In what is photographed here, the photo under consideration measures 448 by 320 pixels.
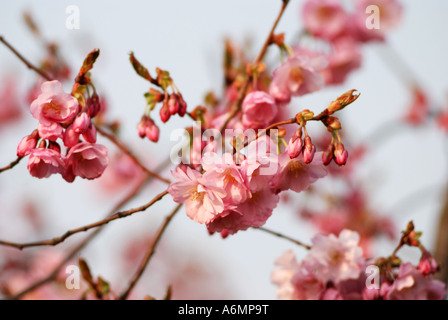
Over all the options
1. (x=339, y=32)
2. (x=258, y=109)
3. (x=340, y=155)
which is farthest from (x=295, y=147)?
(x=339, y=32)

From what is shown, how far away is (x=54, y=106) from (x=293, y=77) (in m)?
1.00

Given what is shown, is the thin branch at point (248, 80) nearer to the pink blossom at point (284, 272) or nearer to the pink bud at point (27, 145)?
the pink blossom at point (284, 272)

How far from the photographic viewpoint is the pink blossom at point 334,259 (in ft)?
6.60

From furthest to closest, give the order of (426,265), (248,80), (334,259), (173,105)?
(248,80)
(334,259)
(426,265)
(173,105)

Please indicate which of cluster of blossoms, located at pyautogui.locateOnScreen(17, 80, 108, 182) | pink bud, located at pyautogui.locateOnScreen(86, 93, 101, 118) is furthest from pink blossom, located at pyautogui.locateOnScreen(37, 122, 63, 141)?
pink bud, located at pyautogui.locateOnScreen(86, 93, 101, 118)

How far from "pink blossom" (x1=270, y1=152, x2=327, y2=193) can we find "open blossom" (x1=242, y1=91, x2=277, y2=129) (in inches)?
16.0

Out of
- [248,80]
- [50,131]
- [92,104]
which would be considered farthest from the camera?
[248,80]

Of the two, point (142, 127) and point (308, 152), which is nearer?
point (308, 152)

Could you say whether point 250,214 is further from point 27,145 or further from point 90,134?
point 27,145

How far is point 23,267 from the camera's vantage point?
19.2 ft

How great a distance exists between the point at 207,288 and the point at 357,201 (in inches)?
195

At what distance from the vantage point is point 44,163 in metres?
1.58
